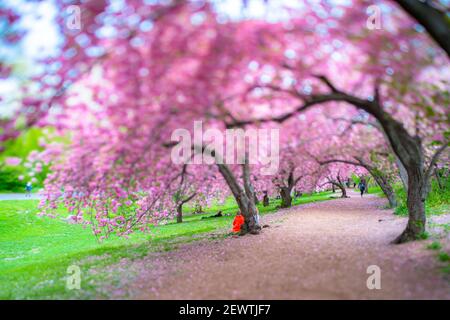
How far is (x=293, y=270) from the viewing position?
10062 mm

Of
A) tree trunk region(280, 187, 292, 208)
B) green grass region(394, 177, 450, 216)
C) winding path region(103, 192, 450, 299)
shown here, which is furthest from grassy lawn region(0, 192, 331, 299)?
green grass region(394, 177, 450, 216)

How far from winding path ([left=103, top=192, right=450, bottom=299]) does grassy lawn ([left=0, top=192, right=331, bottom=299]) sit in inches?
69.7

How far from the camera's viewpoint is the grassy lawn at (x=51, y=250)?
11.5 meters

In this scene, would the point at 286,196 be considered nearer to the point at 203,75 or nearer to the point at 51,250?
the point at 51,250

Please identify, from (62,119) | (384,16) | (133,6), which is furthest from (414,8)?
(62,119)

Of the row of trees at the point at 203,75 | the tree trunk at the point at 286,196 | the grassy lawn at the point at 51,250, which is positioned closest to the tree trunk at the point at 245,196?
the grassy lawn at the point at 51,250

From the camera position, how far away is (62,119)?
790 cm

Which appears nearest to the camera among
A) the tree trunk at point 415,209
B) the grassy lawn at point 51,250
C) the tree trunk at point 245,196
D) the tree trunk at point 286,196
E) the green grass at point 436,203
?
the grassy lawn at point 51,250

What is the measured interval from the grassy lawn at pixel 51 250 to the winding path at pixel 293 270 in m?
1.77

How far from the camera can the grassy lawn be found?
11539 mm

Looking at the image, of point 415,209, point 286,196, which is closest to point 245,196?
point 415,209

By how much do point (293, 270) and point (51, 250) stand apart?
60.9 ft

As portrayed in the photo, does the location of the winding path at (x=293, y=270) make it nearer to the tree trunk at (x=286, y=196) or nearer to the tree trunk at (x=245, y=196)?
the tree trunk at (x=245, y=196)

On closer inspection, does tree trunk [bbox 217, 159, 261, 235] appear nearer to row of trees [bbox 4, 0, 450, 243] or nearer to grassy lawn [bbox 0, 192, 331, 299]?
grassy lawn [bbox 0, 192, 331, 299]
